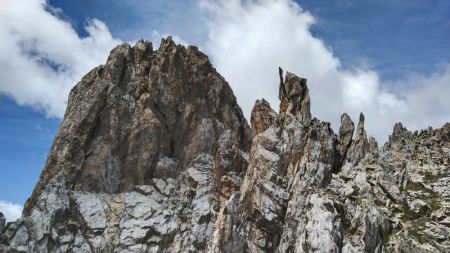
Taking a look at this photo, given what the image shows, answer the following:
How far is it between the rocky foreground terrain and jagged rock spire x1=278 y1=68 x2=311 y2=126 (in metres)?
0.24

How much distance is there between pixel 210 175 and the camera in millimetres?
122625

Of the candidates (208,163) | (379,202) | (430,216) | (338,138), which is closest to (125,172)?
(208,163)

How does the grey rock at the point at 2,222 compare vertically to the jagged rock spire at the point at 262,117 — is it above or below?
below

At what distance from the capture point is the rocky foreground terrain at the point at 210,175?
82062 mm

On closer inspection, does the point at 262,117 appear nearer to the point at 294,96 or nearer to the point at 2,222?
the point at 294,96

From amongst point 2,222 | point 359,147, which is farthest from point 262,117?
point 2,222

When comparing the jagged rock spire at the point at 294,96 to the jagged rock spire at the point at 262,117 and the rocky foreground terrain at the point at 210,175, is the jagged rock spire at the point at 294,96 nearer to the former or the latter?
the rocky foreground terrain at the point at 210,175

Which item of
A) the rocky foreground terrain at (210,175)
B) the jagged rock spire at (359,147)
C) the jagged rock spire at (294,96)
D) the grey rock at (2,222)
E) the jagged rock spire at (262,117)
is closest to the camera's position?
the rocky foreground terrain at (210,175)

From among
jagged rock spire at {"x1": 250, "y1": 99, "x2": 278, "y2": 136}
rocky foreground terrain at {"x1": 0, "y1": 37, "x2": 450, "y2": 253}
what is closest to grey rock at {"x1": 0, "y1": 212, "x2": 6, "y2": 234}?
rocky foreground terrain at {"x1": 0, "y1": 37, "x2": 450, "y2": 253}

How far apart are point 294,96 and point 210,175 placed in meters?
27.5

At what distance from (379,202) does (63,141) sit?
7136 cm

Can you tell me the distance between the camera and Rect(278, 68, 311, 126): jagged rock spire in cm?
11200

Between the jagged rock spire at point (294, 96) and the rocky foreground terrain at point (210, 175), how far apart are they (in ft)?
0.79

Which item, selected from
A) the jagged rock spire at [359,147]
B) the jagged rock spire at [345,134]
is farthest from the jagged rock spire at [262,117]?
the jagged rock spire at [359,147]
